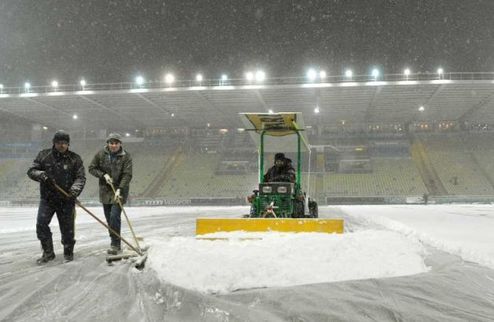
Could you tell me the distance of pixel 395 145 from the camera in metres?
37.6

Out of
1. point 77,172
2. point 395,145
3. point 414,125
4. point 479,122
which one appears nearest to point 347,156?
point 395,145

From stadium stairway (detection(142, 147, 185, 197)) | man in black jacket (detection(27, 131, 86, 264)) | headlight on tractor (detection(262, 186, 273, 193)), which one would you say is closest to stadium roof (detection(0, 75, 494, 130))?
stadium stairway (detection(142, 147, 185, 197))

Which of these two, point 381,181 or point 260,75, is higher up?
point 260,75

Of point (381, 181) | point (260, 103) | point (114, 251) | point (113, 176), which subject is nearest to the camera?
point (114, 251)

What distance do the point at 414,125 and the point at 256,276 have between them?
37836mm

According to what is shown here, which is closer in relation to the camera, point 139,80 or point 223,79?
point 223,79

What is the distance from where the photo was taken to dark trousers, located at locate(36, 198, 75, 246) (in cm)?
501

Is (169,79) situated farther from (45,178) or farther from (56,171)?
(45,178)

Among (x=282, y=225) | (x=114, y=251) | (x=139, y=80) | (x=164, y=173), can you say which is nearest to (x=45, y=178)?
(x=114, y=251)

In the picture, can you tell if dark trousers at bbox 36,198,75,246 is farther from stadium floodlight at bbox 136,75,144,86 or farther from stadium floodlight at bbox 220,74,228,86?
stadium floodlight at bbox 136,75,144,86

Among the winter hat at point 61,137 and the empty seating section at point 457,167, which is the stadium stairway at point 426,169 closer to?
the empty seating section at point 457,167

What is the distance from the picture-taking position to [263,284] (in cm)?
357

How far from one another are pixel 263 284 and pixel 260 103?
28864 mm

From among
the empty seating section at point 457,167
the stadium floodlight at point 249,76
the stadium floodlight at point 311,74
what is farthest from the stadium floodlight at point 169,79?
the empty seating section at point 457,167
